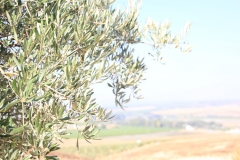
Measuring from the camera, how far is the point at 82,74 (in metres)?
4.23

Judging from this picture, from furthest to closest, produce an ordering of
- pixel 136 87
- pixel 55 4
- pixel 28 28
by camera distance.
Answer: pixel 136 87 < pixel 28 28 < pixel 55 4

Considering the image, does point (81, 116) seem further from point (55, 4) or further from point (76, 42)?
point (55, 4)

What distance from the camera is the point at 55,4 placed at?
4.55 meters

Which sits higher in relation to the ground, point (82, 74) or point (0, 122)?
point (82, 74)

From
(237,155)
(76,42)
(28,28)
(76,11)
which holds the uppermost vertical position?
(76,11)

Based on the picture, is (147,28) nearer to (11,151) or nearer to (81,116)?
(81,116)

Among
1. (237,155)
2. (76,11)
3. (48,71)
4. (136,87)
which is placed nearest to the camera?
(48,71)

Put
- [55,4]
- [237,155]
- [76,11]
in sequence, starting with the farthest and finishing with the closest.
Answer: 1. [237,155]
2. [76,11]
3. [55,4]

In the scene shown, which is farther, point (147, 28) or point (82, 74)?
point (147, 28)

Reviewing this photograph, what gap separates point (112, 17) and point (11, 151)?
9.04 feet

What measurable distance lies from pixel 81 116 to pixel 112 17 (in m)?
2.10

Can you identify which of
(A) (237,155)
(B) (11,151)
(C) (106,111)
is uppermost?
(C) (106,111)

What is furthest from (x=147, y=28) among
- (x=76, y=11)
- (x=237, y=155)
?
(x=237, y=155)

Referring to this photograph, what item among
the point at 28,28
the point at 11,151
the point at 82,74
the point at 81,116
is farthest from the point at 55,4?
the point at 11,151
